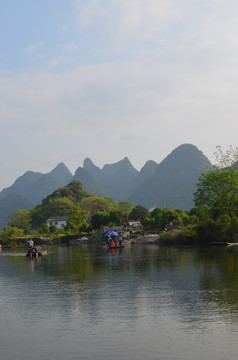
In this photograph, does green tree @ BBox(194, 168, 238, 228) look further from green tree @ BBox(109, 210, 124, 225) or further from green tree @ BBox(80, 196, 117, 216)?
green tree @ BBox(80, 196, 117, 216)

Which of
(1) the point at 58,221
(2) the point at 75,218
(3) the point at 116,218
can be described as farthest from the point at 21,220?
(3) the point at 116,218

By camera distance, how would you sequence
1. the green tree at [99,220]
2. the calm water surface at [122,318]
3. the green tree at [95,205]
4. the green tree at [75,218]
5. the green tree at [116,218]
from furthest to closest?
the green tree at [95,205] → the green tree at [75,218] → the green tree at [99,220] → the green tree at [116,218] → the calm water surface at [122,318]

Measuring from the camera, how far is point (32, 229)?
520 feet

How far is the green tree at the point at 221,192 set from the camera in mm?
62719

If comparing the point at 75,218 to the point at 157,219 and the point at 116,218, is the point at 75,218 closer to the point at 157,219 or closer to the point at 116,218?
the point at 116,218

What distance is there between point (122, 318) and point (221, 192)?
51178 millimetres

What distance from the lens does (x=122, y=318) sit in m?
15.4

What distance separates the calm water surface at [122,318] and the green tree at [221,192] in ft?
121

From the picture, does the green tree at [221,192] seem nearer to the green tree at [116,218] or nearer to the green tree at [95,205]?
the green tree at [116,218]

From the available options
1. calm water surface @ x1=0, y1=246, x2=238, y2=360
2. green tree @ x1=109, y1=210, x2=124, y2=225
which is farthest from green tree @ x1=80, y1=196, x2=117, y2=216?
calm water surface @ x1=0, y1=246, x2=238, y2=360

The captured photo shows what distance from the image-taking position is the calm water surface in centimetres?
1177

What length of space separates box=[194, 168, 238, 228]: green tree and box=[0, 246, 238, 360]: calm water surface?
121 feet

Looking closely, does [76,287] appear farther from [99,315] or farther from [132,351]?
[132,351]

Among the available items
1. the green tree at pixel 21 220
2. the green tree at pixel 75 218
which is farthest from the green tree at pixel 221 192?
the green tree at pixel 21 220
